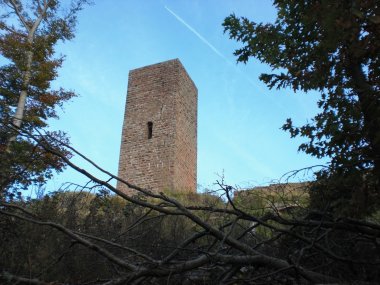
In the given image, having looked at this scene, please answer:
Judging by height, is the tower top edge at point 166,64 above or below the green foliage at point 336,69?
above

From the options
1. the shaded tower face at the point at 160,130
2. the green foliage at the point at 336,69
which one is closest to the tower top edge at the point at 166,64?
the shaded tower face at the point at 160,130

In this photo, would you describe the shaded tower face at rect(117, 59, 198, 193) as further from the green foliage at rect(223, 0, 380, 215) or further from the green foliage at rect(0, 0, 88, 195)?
the green foliage at rect(223, 0, 380, 215)

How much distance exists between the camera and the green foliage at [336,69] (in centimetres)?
248

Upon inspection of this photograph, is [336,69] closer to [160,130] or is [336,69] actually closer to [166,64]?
[160,130]

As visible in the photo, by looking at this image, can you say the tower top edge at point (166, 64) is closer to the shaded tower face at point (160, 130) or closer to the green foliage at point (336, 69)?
the shaded tower face at point (160, 130)

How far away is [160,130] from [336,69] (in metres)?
12.9

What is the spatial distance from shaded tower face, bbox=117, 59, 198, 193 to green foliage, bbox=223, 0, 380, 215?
10936 millimetres

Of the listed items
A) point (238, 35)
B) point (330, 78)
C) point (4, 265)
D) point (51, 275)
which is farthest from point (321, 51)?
point (4, 265)

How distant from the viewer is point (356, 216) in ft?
8.89

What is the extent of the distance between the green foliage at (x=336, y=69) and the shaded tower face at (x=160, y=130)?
431 inches

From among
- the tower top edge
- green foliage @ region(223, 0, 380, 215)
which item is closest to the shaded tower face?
the tower top edge

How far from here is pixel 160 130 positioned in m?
15.8

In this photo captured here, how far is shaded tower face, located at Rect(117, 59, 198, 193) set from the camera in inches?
592

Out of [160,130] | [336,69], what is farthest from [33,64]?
[336,69]
